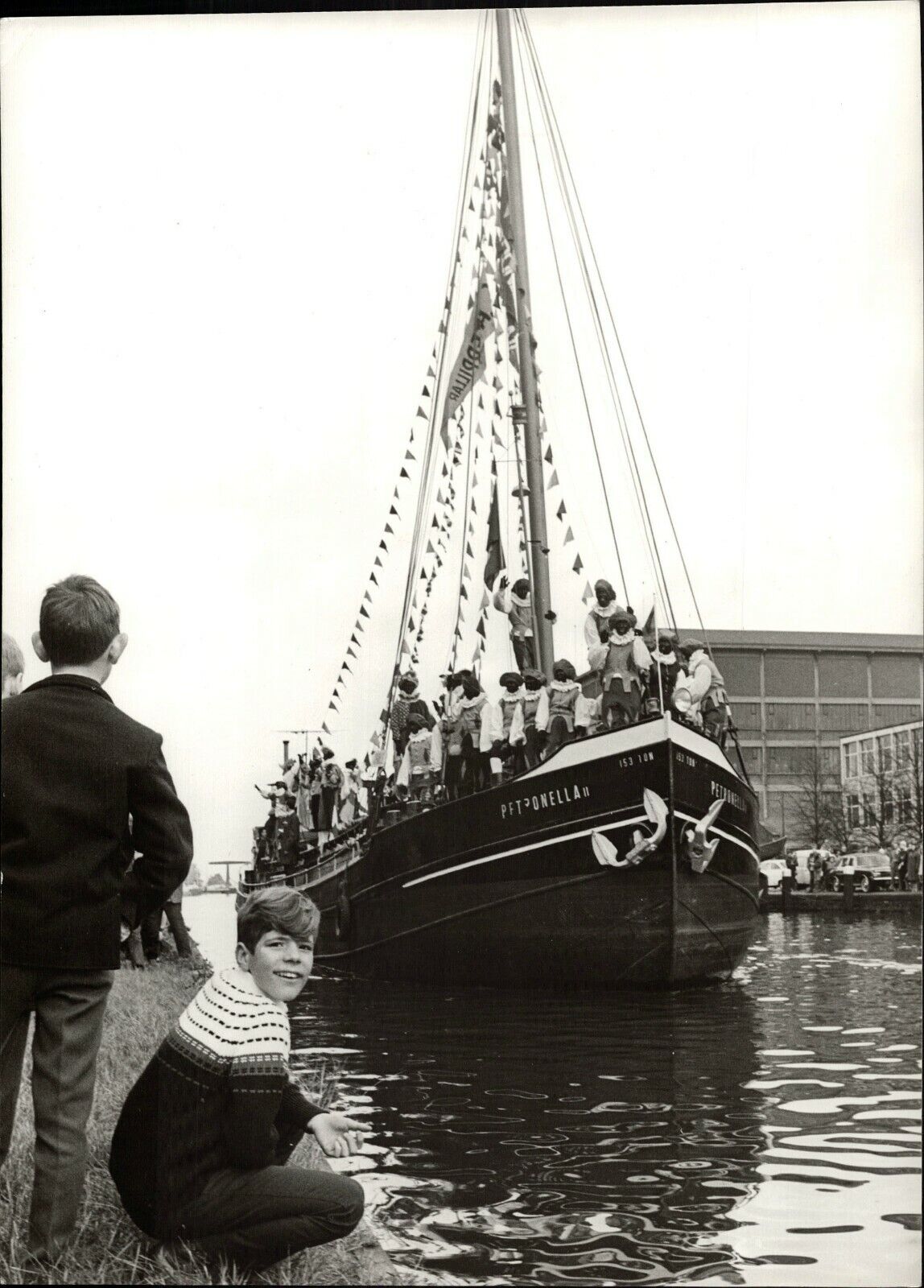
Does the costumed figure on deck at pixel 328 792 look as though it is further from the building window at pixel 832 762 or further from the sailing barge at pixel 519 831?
the building window at pixel 832 762

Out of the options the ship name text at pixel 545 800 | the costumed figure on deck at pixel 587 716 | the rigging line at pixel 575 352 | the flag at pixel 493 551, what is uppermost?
the rigging line at pixel 575 352

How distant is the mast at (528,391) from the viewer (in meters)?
5.26

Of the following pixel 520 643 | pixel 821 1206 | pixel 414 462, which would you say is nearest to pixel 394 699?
pixel 520 643

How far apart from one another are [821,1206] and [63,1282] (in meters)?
2.42

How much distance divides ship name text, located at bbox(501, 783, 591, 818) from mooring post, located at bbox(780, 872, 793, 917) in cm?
167

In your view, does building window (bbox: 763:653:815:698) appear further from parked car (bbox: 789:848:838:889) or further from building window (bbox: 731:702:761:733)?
parked car (bbox: 789:848:838:889)

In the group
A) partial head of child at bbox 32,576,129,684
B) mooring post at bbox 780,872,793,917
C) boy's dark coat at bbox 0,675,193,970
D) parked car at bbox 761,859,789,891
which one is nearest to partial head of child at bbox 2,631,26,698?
partial head of child at bbox 32,576,129,684

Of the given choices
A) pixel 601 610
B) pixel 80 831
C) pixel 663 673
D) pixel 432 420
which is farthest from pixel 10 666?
pixel 663 673

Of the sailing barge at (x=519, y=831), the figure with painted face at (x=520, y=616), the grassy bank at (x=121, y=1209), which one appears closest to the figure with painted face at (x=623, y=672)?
the sailing barge at (x=519, y=831)

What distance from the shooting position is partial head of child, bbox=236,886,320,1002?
3.53 metres

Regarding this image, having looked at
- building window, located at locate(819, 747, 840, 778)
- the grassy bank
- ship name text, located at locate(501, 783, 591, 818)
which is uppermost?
building window, located at locate(819, 747, 840, 778)

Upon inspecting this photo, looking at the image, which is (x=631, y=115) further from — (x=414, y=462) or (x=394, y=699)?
(x=394, y=699)

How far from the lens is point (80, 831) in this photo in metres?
3.67

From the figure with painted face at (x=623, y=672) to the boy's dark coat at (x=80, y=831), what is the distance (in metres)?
2.39
